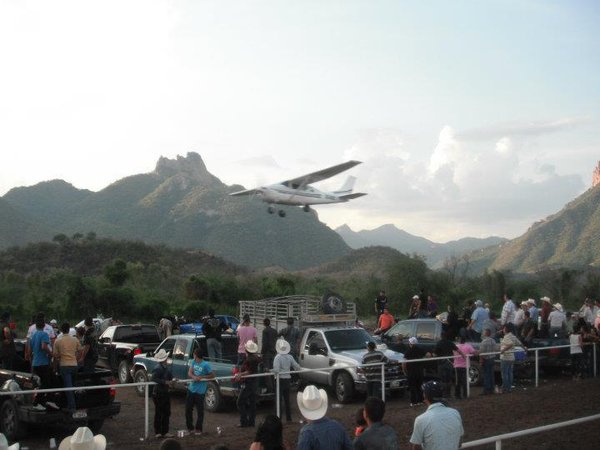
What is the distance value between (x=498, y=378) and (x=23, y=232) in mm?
98373

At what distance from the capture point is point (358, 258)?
3708 inches

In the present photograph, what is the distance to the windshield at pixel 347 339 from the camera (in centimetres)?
1586

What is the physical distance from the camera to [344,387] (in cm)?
1458

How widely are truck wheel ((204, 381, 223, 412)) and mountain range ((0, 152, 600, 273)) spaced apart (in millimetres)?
79804

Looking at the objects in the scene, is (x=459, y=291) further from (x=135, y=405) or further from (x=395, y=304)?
(x=135, y=405)

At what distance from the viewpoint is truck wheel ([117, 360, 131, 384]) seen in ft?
57.5

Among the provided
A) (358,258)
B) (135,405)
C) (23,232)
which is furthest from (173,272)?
(135,405)

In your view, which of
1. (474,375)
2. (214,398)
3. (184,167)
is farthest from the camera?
(184,167)

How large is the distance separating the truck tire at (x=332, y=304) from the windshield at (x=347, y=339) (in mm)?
2173

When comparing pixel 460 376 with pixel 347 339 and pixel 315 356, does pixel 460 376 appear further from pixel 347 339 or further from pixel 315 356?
pixel 315 356

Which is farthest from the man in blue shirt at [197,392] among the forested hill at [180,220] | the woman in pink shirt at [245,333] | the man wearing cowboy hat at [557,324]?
the forested hill at [180,220]

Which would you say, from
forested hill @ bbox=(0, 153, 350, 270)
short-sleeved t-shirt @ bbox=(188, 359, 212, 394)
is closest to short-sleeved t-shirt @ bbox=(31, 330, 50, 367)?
short-sleeved t-shirt @ bbox=(188, 359, 212, 394)

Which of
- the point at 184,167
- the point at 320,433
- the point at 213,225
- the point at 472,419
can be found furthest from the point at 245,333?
the point at 184,167

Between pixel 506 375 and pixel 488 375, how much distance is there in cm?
47
